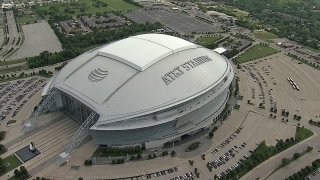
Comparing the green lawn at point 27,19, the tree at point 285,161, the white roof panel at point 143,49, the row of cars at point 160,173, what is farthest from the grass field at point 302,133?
the green lawn at point 27,19

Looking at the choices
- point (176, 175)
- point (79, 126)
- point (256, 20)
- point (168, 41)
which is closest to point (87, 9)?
point (256, 20)

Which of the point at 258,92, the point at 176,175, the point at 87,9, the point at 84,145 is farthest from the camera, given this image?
the point at 87,9

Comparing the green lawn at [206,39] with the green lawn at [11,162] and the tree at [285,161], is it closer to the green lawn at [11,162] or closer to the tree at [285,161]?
the tree at [285,161]

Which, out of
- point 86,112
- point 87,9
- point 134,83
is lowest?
point 87,9

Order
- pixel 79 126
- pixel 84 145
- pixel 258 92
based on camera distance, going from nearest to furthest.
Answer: pixel 84 145
pixel 79 126
pixel 258 92

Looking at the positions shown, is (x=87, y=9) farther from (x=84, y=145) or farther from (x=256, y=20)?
(x=84, y=145)

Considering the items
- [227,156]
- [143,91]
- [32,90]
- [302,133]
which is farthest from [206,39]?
[227,156]
